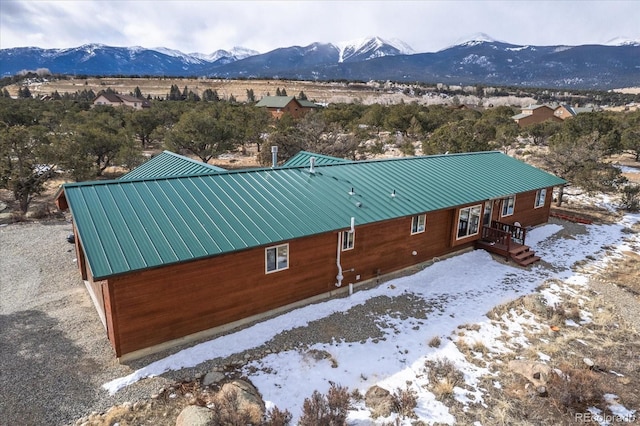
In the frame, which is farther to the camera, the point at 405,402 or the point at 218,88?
the point at 218,88

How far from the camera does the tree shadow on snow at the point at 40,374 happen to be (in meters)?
8.09

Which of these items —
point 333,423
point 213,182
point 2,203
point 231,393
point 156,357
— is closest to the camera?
point 333,423

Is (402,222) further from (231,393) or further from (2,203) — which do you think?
(2,203)

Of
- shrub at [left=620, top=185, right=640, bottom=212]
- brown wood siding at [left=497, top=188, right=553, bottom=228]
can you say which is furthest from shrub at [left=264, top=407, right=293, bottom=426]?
shrub at [left=620, top=185, right=640, bottom=212]

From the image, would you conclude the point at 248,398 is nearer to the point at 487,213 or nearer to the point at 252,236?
the point at 252,236

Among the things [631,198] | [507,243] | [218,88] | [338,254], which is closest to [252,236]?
[338,254]

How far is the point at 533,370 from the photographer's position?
371 inches

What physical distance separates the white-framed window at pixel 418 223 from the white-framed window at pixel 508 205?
5.73 metres

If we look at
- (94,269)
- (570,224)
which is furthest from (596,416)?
→ (570,224)

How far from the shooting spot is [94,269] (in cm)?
857

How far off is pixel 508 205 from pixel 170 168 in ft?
51.9

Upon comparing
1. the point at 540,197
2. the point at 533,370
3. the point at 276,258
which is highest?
the point at 276,258

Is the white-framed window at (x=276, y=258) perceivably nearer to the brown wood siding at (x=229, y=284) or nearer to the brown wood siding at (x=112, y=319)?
the brown wood siding at (x=229, y=284)

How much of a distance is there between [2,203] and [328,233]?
23.0 meters
